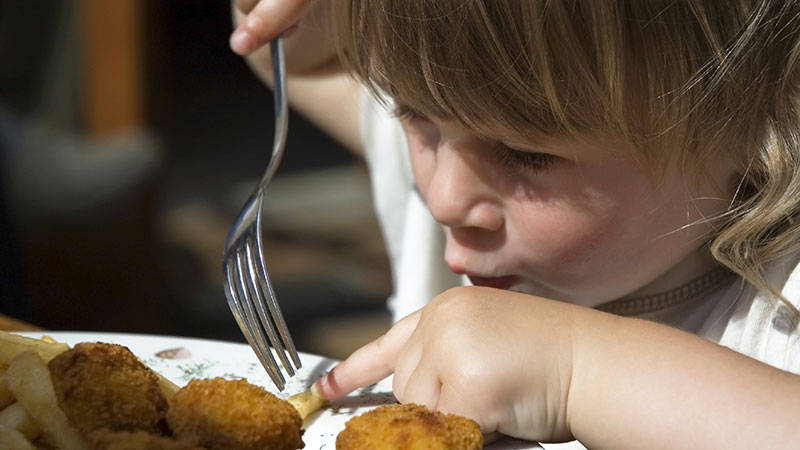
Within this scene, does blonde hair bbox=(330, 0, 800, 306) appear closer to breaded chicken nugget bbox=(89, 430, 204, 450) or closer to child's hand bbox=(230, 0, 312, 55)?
child's hand bbox=(230, 0, 312, 55)

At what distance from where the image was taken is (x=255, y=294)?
995mm

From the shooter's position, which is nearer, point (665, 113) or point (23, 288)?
point (665, 113)

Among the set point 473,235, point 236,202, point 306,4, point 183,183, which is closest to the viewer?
point 473,235

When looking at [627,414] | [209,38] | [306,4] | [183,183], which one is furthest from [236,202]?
[627,414]

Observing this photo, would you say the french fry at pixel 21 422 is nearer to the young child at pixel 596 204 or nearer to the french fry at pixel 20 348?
the french fry at pixel 20 348

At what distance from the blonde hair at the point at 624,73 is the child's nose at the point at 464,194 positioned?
5 cm

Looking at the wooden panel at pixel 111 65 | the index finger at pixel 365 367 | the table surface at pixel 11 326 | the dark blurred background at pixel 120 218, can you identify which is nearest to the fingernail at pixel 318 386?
the index finger at pixel 365 367

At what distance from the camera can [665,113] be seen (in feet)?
3.08

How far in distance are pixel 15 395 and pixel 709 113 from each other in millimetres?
635

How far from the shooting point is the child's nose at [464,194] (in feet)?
3.26

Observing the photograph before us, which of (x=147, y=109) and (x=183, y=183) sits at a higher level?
(x=147, y=109)

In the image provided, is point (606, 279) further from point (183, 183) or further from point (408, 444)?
point (183, 183)

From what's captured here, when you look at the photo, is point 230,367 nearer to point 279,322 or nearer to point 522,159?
point 279,322

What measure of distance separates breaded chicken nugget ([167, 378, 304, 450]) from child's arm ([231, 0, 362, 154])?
59 centimetres
